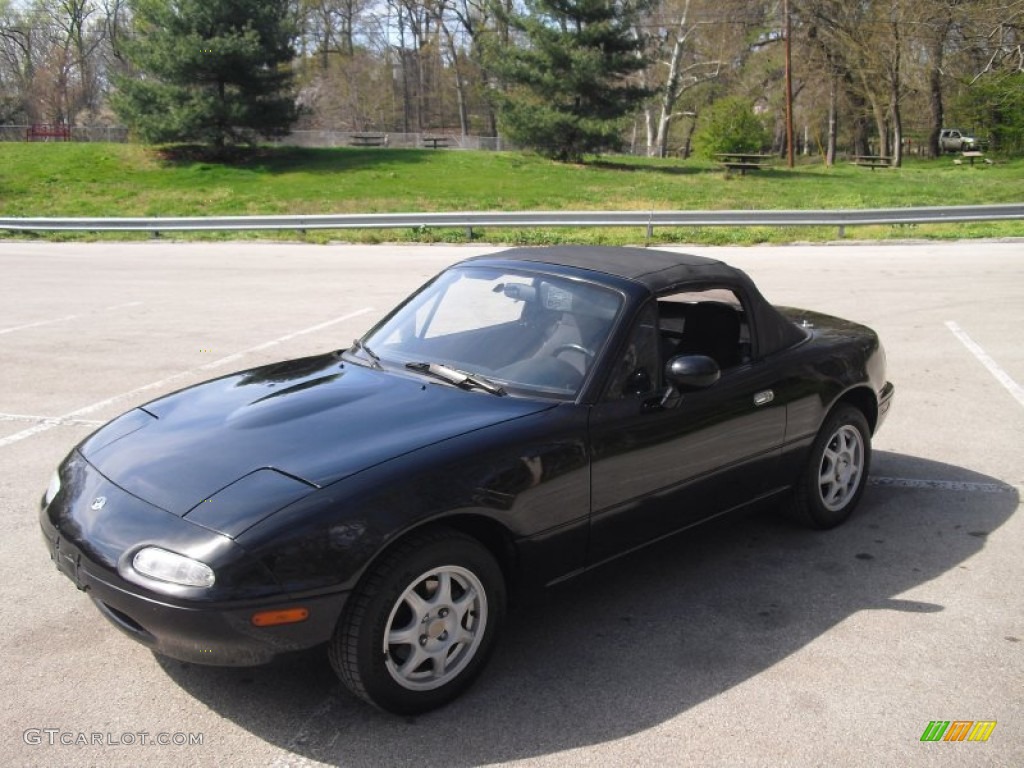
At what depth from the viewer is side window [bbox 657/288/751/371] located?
4.26m

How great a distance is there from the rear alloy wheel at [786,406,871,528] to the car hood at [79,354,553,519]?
5.96 ft

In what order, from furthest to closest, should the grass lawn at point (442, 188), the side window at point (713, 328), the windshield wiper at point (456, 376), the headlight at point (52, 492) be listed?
the grass lawn at point (442, 188) < the side window at point (713, 328) < the windshield wiper at point (456, 376) < the headlight at point (52, 492)

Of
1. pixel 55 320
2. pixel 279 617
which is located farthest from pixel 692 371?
pixel 55 320

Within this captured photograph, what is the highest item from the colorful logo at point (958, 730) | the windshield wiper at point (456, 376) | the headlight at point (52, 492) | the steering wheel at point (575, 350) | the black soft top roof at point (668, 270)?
the black soft top roof at point (668, 270)

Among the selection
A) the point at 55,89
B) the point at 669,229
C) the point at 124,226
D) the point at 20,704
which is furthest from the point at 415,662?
the point at 55,89

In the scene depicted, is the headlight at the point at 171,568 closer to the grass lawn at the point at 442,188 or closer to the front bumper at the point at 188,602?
the front bumper at the point at 188,602

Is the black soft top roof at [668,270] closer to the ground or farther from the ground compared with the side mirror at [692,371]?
farther from the ground

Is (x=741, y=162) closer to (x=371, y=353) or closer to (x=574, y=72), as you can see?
(x=574, y=72)

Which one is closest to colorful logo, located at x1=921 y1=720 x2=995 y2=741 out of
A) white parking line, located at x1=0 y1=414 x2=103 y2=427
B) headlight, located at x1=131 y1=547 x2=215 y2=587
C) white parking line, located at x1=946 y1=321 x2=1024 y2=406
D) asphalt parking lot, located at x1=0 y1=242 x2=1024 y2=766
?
asphalt parking lot, located at x1=0 y1=242 x2=1024 y2=766

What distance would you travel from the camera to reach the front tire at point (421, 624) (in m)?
2.87

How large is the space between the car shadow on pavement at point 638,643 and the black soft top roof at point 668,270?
3.18 feet

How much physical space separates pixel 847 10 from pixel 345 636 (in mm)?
48802

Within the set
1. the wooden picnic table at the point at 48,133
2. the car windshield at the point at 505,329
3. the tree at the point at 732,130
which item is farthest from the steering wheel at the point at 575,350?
the wooden picnic table at the point at 48,133

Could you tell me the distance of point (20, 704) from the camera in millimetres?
3100
